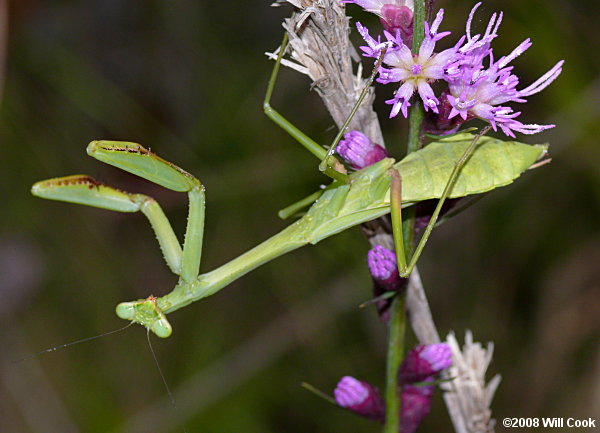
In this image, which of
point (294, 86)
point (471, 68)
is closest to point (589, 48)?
point (294, 86)

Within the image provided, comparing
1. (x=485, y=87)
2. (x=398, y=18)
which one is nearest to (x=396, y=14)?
(x=398, y=18)

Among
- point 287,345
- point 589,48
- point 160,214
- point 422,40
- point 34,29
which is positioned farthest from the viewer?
point 34,29

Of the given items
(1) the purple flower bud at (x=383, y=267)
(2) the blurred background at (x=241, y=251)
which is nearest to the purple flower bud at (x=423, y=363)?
(1) the purple flower bud at (x=383, y=267)

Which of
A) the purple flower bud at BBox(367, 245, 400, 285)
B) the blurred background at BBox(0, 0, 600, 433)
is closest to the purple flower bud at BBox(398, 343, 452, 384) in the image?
the purple flower bud at BBox(367, 245, 400, 285)

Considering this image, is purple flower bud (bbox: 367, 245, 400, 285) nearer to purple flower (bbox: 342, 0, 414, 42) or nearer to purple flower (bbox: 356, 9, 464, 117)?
purple flower (bbox: 356, 9, 464, 117)

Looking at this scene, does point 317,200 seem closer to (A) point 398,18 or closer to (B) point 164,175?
(B) point 164,175

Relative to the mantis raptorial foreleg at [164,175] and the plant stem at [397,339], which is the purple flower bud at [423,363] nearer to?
the plant stem at [397,339]

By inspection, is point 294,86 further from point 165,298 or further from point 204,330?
point 165,298
